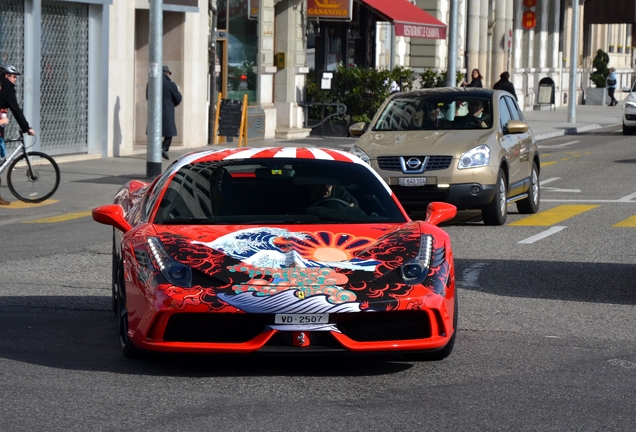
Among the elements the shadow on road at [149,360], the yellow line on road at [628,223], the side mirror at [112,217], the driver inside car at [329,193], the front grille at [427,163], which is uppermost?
the driver inside car at [329,193]

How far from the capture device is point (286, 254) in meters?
6.71

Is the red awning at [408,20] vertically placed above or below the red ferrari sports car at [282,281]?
above

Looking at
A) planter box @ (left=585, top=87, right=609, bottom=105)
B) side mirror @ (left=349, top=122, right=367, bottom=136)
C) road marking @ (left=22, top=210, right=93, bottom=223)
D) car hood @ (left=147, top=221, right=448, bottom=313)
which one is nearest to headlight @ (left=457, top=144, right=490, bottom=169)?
side mirror @ (left=349, top=122, right=367, bottom=136)

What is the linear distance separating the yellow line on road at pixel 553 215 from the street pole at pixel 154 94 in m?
6.36

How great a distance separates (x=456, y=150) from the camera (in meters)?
14.7

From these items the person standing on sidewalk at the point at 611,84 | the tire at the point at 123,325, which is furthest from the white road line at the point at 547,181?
the person standing on sidewalk at the point at 611,84

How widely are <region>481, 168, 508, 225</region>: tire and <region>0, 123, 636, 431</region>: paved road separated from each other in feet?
8.07

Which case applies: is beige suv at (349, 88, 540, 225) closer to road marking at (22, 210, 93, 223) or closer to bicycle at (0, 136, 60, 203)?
road marking at (22, 210, 93, 223)

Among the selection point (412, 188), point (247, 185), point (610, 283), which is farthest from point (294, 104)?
point (247, 185)

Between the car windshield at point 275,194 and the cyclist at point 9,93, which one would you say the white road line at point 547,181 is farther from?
the car windshield at point 275,194

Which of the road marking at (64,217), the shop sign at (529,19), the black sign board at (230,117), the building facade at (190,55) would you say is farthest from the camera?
the shop sign at (529,19)

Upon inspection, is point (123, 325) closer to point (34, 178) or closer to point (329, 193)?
point (329, 193)

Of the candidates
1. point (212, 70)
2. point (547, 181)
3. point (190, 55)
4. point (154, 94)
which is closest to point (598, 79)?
point (212, 70)

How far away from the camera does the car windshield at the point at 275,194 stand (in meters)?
7.48
